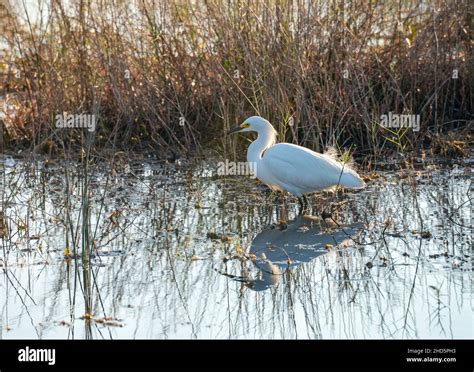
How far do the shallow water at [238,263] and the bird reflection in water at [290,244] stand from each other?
1 cm

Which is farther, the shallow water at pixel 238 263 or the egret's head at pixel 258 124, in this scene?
the egret's head at pixel 258 124

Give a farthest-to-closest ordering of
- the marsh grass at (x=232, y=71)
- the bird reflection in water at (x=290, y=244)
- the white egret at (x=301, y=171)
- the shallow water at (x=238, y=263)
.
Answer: the marsh grass at (x=232, y=71) → the white egret at (x=301, y=171) → the bird reflection in water at (x=290, y=244) → the shallow water at (x=238, y=263)

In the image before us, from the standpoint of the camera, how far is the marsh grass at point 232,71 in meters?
7.93

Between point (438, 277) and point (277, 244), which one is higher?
point (277, 244)

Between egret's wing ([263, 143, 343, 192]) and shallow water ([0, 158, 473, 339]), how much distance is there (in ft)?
0.87

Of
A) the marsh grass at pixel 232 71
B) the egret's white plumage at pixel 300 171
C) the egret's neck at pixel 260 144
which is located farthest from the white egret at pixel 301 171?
the marsh grass at pixel 232 71

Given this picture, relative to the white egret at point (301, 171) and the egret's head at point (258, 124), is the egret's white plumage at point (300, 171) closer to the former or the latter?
the white egret at point (301, 171)

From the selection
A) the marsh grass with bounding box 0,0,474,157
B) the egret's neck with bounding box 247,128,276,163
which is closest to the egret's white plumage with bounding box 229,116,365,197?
the egret's neck with bounding box 247,128,276,163

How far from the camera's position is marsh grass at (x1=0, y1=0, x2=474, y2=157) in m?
7.93

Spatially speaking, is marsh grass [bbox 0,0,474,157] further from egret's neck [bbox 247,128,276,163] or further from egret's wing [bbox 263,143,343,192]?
egret's wing [bbox 263,143,343,192]

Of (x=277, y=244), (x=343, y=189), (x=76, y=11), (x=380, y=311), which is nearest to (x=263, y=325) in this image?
(x=380, y=311)

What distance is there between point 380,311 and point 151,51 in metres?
4.85
